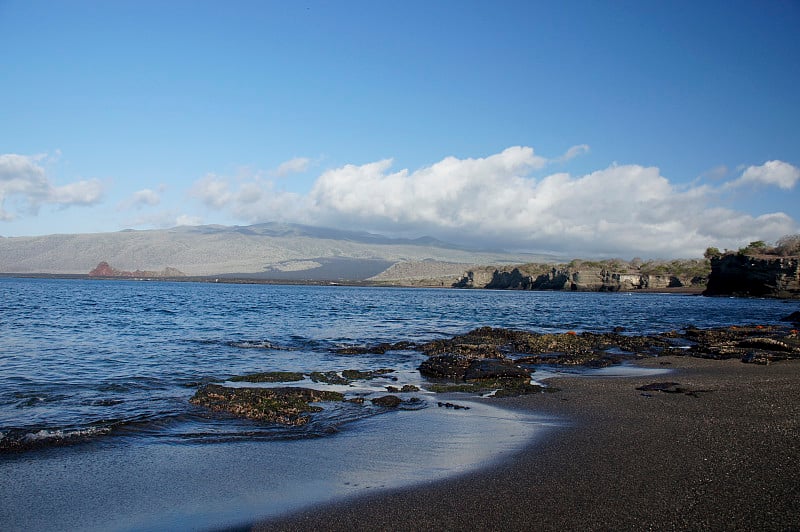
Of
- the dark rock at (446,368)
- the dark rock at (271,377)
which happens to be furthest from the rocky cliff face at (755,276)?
the dark rock at (271,377)

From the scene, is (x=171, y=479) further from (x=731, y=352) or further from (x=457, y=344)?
(x=731, y=352)

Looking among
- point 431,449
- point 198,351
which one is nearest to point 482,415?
point 431,449

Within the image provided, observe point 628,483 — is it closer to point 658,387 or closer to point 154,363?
point 658,387

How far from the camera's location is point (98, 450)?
889cm

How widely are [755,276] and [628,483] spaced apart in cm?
10055

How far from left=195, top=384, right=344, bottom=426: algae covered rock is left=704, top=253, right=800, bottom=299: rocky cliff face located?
93.1m

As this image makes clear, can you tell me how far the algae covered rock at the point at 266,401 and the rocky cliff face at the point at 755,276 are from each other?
93143mm

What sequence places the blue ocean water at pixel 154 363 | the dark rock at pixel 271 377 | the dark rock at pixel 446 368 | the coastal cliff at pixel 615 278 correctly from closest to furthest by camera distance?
1. the blue ocean water at pixel 154 363
2. the dark rock at pixel 271 377
3. the dark rock at pixel 446 368
4. the coastal cliff at pixel 615 278

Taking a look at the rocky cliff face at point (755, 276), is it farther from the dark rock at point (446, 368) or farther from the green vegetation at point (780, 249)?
the dark rock at point (446, 368)

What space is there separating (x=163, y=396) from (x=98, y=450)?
13.8 ft

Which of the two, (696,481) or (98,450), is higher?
(696,481)

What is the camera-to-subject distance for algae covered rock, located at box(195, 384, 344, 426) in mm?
11102

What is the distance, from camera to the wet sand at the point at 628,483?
578cm

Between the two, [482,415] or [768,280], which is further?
[768,280]
